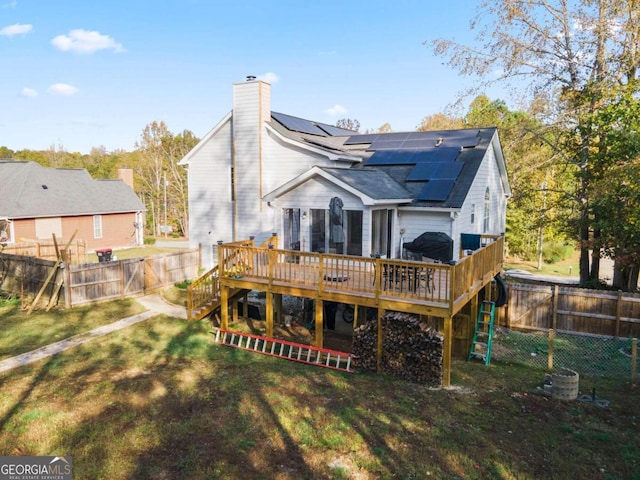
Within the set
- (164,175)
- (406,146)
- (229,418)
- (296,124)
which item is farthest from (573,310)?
(164,175)

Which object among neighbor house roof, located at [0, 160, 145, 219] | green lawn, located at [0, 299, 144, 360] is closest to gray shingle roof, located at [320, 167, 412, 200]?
green lawn, located at [0, 299, 144, 360]

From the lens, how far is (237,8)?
25.4 metres

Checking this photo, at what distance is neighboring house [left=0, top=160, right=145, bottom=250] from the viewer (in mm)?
28375

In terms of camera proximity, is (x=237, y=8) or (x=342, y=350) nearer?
(x=342, y=350)

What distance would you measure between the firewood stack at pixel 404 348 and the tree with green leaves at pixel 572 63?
11236mm

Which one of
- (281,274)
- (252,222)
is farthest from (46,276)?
(281,274)

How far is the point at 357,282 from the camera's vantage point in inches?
495

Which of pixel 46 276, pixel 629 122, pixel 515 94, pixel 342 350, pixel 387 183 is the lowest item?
pixel 342 350

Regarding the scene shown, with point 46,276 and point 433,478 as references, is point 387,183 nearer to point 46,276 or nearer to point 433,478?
point 433,478

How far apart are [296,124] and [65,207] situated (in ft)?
63.9

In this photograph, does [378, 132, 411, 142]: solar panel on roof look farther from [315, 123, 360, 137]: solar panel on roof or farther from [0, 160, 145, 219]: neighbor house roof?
[0, 160, 145, 219]: neighbor house roof

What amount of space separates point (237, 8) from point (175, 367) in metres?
21.7

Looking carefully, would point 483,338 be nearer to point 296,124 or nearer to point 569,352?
point 569,352

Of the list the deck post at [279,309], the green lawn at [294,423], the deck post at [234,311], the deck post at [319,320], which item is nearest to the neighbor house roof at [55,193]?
the deck post at [234,311]
